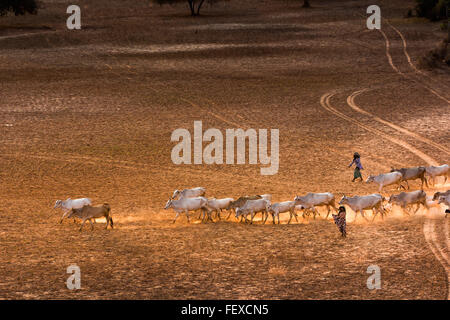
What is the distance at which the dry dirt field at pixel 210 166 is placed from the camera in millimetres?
18391

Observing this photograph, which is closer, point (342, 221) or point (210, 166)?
point (342, 221)

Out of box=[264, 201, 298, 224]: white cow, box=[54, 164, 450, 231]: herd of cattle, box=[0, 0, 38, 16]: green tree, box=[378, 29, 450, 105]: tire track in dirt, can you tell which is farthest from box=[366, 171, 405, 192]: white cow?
box=[0, 0, 38, 16]: green tree

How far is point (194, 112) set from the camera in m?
41.4

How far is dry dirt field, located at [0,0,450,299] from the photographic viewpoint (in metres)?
18.4

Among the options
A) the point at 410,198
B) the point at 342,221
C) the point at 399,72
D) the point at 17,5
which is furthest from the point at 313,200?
the point at 17,5

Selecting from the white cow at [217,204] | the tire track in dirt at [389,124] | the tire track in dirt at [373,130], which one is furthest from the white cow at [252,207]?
the tire track in dirt at [389,124]

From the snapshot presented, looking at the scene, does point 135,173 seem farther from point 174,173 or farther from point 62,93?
point 62,93

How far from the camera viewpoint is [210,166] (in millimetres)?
31406

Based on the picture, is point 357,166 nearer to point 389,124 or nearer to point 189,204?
point 189,204

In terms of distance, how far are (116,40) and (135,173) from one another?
134ft

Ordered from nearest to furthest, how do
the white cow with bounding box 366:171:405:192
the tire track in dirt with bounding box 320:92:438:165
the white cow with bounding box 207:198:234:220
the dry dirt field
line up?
the dry dirt field
the white cow with bounding box 207:198:234:220
the white cow with bounding box 366:171:405:192
the tire track in dirt with bounding box 320:92:438:165

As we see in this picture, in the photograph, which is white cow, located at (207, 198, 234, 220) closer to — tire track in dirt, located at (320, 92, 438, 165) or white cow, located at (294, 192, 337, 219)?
white cow, located at (294, 192, 337, 219)

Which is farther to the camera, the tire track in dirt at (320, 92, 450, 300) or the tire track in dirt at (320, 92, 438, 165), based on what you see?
the tire track in dirt at (320, 92, 438, 165)

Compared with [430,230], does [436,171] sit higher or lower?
higher
